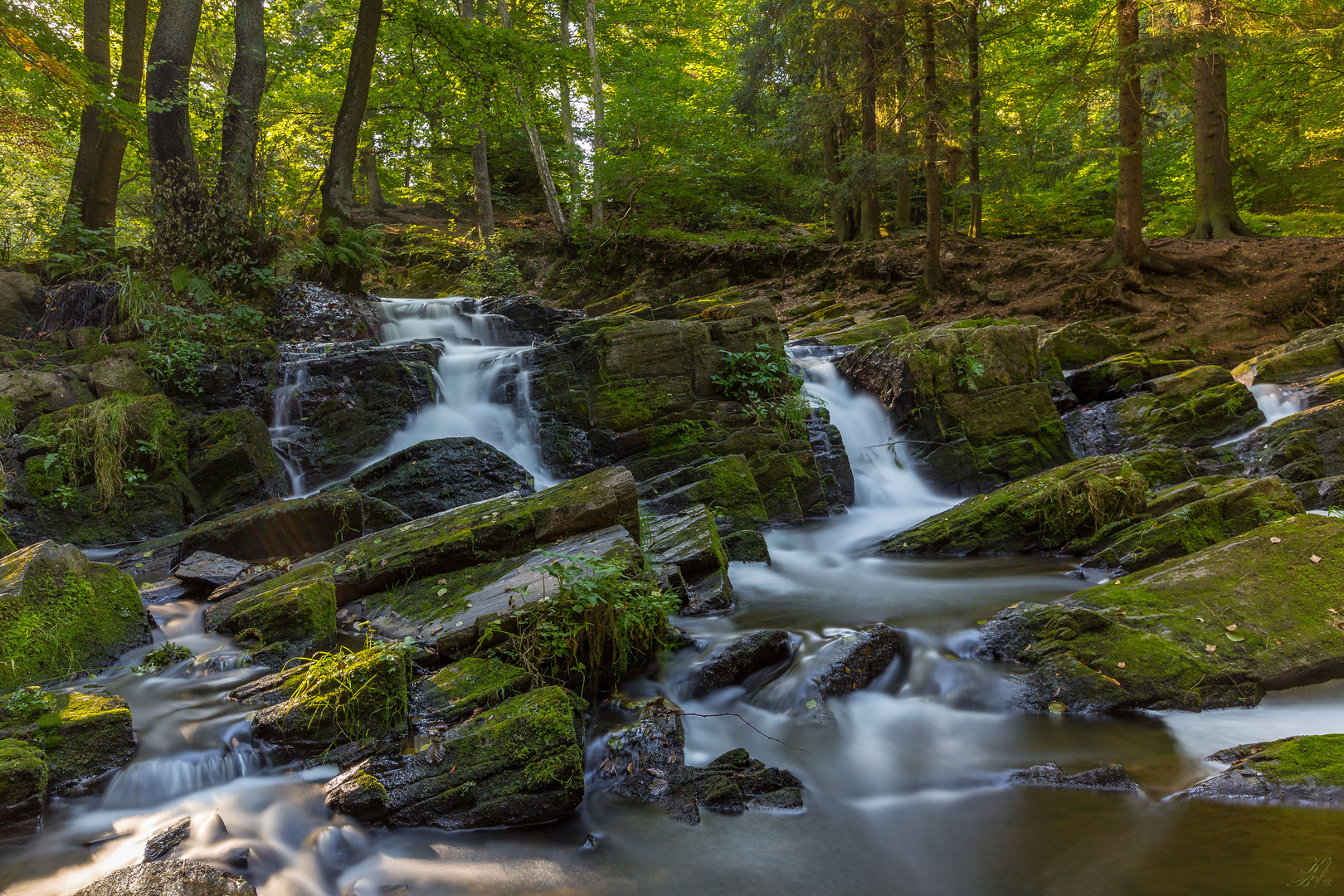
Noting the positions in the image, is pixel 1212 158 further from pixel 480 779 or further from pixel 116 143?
pixel 116 143

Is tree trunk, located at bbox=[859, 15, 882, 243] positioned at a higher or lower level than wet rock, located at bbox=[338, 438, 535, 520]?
higher

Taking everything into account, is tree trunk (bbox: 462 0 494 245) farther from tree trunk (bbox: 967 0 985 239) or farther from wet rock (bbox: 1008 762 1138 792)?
wet rock (bbox: 1008 762 1138 792)

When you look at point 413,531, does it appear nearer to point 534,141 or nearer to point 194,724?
point 194,724

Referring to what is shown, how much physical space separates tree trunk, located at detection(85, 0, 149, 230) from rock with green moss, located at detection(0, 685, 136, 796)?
39.6 ft

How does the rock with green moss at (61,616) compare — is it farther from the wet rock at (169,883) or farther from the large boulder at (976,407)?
the large boulder at (976,407)

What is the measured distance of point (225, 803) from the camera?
339 cm

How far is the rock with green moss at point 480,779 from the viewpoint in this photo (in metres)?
3.17

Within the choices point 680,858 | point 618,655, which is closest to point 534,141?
point 618,655

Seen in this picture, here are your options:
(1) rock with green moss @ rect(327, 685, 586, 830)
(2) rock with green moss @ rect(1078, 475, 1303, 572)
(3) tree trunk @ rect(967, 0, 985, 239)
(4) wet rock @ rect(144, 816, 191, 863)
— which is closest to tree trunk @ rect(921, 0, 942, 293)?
(3) tree trunk @ rect(967, 0, 985, 239)

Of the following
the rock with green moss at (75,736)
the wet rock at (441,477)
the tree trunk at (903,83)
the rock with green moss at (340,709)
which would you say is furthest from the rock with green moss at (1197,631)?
the tree trunk at (903,83)

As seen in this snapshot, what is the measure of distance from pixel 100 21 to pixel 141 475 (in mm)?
10186

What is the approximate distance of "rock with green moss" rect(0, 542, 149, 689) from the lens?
4.09 meters

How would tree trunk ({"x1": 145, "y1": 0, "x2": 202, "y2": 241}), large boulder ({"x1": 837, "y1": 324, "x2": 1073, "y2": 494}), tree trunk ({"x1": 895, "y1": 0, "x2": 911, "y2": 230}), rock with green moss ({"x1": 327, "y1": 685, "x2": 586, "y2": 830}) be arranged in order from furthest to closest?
tree trunk ({"x1": 895, "y1": 0, "x2": 911, "y2": 230}) < tree trunk ({"x1": 145, "y1": 0, "x2": 202, "y2": 241}) < large boulder ({"x1": 837, "y1": 324, "x2": 1073, "y2": 494}) < rock with green moss ({"x1": 327, "y1": 685, "x2": 586, "y2": 830})

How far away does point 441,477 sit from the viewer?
804cm
